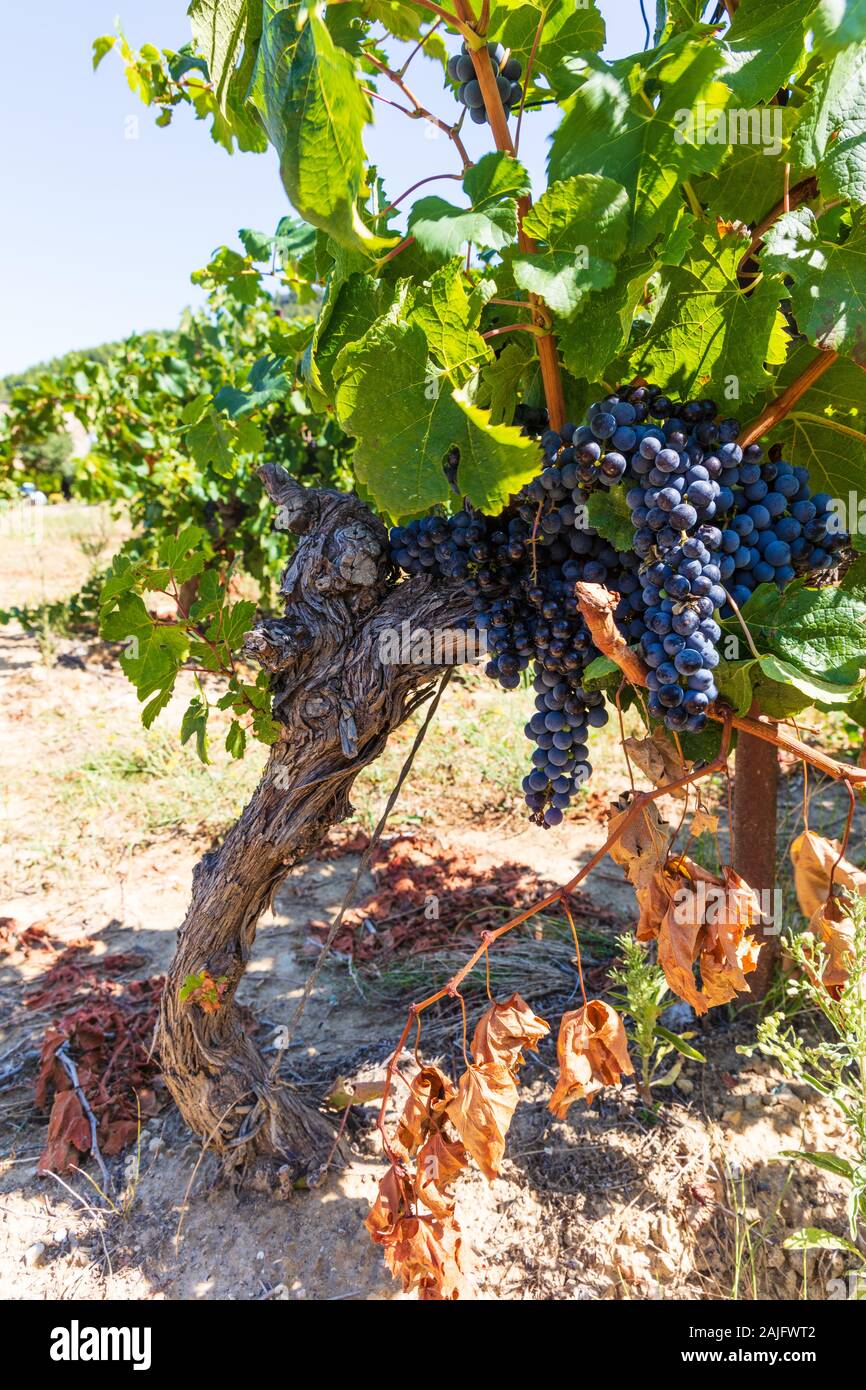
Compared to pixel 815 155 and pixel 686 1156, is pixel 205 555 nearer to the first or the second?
pixel 815 155

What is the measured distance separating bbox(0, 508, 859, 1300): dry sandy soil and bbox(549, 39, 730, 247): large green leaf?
6.51ft

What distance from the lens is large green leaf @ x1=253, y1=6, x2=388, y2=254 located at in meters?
0.87

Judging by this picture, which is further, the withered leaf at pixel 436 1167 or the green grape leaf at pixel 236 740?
the green grape leaf at pixel 236 740

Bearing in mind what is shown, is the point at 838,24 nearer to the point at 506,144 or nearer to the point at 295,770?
the point at 506,144

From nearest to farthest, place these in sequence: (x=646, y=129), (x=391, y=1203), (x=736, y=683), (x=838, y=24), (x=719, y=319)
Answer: (x=838, y=24)
(x=646, y=129)
(x=736, y=683)
(x=719, y=319)
(x=391, y=1203)

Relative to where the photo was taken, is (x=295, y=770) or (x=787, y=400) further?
(x=295, y=770)

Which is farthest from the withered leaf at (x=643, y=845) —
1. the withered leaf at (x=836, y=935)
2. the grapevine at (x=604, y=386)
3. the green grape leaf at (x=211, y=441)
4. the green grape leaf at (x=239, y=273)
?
the green grape leaf at (x=239, y=273)

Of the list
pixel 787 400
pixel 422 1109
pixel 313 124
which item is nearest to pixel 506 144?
pixel 313 124

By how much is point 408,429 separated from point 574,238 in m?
0.32

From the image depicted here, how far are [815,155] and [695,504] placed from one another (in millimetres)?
430

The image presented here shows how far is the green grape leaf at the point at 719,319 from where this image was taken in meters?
1.29

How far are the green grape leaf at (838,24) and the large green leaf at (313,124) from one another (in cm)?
44

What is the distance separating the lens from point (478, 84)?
125cm
